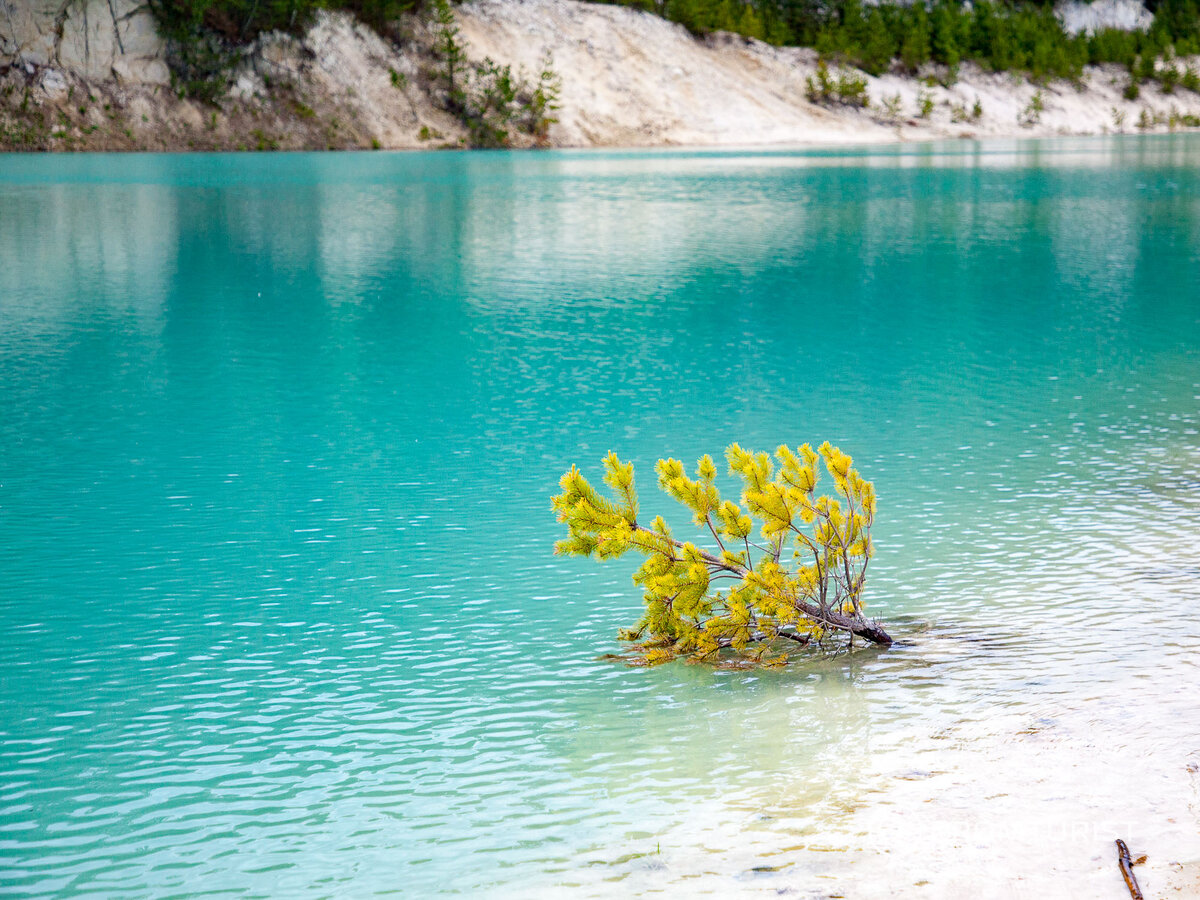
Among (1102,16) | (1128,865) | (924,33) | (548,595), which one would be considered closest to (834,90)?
(924,33)

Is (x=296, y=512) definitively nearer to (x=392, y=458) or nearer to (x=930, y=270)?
(x=392, y=458)

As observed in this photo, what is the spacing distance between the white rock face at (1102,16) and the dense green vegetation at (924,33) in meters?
7.29

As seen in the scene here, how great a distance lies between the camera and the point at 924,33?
375 ft

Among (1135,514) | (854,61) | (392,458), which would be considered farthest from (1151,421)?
(854,61)

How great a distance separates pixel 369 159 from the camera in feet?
229

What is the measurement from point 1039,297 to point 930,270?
3.79 metres

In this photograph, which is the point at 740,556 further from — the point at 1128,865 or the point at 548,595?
the point at 1128,865

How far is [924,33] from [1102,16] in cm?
4577

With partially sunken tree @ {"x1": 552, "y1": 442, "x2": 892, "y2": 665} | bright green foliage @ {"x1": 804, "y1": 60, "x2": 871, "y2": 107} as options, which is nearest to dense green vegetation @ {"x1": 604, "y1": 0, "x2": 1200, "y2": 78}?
bright green foliage @ {"x1": 804, "y1": 60, "x2": 871, "y2": 107}

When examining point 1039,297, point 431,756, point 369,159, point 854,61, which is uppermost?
point 854,61

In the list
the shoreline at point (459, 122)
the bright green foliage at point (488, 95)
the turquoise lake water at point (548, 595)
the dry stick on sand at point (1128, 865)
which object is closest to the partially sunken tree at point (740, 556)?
the turquoise lake water at point (548, 595)

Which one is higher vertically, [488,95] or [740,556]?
[488,95]

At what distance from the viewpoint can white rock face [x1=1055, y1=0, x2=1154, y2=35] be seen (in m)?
146

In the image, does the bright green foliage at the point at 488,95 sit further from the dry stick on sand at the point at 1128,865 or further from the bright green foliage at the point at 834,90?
the dry stick on sand at the point at 1128,865
